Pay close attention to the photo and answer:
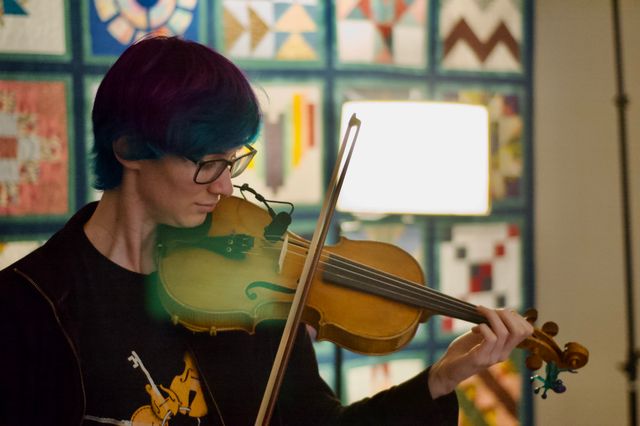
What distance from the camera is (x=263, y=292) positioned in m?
1.04

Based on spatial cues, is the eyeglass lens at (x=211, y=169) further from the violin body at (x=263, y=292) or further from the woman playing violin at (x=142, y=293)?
the violin body at (x=263, y=292)

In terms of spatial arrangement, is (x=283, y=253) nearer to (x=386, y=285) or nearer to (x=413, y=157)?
(x=386, y=285)

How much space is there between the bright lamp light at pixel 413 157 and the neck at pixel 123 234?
2.53 ft

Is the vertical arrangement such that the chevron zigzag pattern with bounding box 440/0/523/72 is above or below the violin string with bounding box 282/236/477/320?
above

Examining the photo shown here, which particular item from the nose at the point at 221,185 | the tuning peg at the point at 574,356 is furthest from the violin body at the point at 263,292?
the tuning peg at the point at 574,356

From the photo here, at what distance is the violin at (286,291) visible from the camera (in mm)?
1008

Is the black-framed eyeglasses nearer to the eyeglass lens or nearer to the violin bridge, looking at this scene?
the eyeglass lens

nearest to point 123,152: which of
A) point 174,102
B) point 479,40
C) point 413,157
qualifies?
point 174,102

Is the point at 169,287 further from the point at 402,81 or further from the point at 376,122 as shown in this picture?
the point at 402,81

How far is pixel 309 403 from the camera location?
1.15 meters

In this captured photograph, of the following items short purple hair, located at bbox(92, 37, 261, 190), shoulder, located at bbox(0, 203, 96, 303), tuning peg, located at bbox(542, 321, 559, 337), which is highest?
short purple hair, located at bbox(92, 37, 261, 190)

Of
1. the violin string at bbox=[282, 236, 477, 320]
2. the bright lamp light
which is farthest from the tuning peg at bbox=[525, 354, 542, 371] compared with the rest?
the bright lamp light

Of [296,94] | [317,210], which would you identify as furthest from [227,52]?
[317,210]

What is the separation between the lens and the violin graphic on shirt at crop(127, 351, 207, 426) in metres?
0.94
